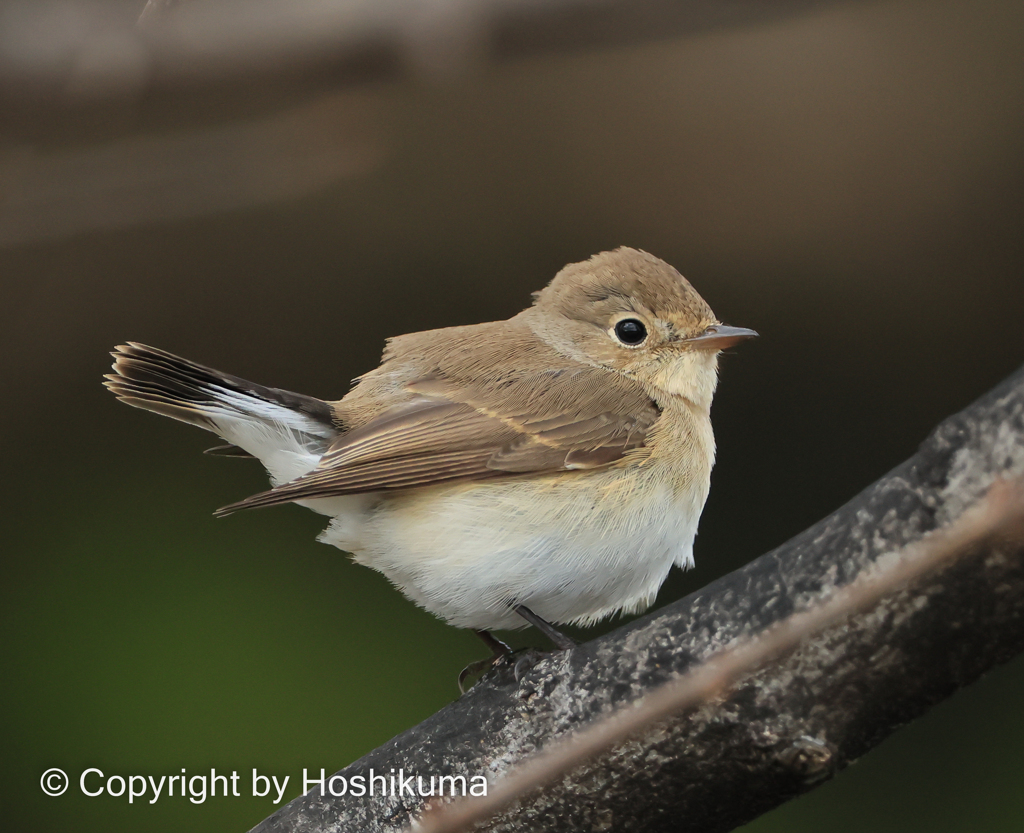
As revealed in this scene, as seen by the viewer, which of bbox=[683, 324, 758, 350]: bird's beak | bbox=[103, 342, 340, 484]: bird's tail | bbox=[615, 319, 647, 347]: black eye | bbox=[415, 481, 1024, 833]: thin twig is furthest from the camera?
bbox=[615, 319, 647, 347]: black eye

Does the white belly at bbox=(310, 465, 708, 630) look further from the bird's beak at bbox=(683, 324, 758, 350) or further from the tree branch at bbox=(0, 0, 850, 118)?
the tree branch at bbox=(0, 0, 850, 118)

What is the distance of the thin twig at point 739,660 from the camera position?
4.35ft

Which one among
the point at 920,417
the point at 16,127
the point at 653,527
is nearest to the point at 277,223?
the point at 16,127

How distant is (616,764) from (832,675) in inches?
15.2

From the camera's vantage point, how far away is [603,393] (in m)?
2.57

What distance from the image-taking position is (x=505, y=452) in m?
2.38

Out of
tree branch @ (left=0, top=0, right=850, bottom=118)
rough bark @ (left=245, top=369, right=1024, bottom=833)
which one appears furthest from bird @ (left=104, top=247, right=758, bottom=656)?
tree branch @ (left=0, top=0, right=850, bottom=118)

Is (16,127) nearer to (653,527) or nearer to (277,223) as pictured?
(277,223)

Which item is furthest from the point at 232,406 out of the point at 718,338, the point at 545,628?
the point at 718,338

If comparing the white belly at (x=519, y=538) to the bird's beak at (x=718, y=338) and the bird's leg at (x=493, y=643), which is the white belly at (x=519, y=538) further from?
the bird's beak at (x=718, y=338)

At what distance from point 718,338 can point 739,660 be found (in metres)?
1.12

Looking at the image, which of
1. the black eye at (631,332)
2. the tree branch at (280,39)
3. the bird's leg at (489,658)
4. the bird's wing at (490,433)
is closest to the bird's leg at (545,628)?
the bird's leg at (489,658)

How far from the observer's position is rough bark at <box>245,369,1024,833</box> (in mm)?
1358

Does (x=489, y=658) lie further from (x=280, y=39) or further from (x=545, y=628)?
(x=280, y=39)
